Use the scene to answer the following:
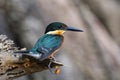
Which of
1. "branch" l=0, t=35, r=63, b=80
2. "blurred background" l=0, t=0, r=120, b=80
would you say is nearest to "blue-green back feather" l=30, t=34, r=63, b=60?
"branch" l=0, t=35, r=63, b=80

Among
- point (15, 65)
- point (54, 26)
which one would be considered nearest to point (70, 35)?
point (54, 26)

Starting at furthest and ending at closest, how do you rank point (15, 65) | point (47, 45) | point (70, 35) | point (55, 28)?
point (70, 35) → point (55, 28) → point (15, 65) → point (47, 45)

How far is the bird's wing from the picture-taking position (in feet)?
12.0

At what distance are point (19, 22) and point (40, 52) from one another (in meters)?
4.04

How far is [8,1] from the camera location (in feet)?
25.5

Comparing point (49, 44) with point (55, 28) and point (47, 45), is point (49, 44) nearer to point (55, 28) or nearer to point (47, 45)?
point (47, 45)

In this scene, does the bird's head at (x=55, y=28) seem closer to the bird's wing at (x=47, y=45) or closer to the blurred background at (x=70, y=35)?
the bird's wing at (x=47, y=45)

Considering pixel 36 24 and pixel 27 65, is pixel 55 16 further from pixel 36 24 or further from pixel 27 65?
pixel 27 65

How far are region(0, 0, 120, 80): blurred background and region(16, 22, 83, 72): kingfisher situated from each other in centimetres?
296

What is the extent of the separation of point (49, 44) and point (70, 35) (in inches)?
181

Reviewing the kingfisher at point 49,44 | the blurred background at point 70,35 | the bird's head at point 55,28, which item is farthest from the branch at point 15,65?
the blurred background at point 70,35

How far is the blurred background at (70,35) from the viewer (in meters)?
7.65

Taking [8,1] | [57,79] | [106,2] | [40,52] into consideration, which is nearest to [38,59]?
[40,52]

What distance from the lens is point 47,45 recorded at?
380 cm
